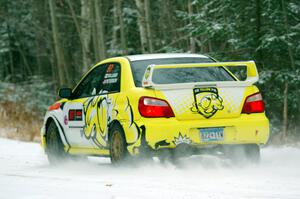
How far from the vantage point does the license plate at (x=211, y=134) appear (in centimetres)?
884

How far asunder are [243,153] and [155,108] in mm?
1293

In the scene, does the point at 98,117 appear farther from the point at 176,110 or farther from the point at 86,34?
the point at 86,34

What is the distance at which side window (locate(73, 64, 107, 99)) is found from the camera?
10.5 meters

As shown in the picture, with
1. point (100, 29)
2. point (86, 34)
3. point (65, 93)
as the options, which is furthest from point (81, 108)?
point (86, 34)

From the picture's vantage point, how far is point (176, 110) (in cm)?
885

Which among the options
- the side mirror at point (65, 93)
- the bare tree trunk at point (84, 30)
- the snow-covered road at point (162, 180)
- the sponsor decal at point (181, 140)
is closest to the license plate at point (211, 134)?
the sponsor decal at point (181, 140)

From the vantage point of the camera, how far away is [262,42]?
1662 cm

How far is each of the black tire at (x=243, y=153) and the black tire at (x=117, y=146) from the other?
1.23m

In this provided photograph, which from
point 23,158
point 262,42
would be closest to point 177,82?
point 23,158

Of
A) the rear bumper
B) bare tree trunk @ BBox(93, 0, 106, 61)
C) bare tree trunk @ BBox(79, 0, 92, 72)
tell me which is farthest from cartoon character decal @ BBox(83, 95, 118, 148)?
bare tree trunk @ BBox(79, 0, 92, 72)

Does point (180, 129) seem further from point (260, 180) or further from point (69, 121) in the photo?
point (69, 121)

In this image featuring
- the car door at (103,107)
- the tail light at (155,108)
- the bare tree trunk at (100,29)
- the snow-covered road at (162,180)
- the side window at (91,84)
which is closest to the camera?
the snow-covered road at (162,180)

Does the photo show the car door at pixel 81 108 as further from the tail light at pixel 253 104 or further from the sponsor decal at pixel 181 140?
the tail light at pixel 253 104

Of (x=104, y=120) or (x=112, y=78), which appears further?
(x=112, y=78)
